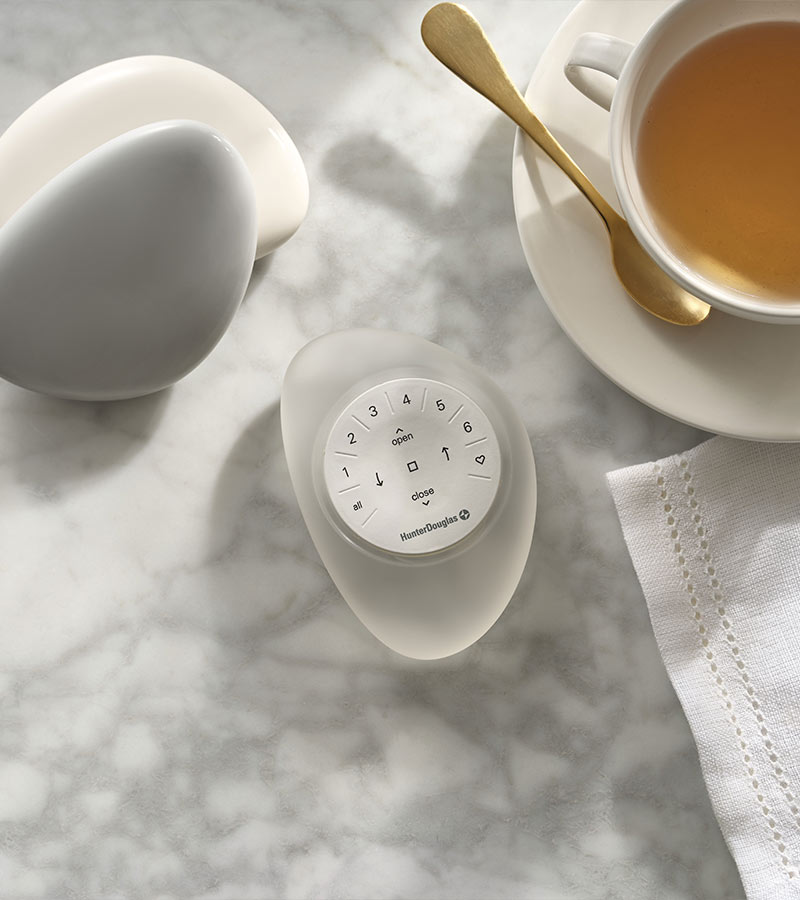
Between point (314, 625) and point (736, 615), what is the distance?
11.8 inches

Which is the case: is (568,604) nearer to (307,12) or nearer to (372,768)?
(372,768)

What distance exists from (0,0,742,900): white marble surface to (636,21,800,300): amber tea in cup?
5.3 inches

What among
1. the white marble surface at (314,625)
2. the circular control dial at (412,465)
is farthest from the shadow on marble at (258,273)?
the circular control dial at (412,465)

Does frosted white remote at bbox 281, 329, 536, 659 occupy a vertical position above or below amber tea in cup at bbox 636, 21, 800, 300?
below

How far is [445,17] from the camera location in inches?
24.4

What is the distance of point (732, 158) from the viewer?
1.87 ft

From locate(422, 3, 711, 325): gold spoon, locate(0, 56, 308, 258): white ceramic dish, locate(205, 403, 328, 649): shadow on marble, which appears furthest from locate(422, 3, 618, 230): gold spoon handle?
locate(205, 403, 328, 649): shadow on marble

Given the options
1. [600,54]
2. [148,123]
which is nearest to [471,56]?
[600,54]

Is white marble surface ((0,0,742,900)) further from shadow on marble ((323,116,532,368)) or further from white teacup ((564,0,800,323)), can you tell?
white teacup ((564,0,800,323))

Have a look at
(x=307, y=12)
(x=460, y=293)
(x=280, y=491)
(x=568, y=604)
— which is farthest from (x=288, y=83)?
(x=568, y=604)

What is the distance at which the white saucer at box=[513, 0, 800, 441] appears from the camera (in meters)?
0.58

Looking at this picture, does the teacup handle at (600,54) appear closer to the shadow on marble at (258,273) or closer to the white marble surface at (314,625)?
the white marble surface at (314,625)

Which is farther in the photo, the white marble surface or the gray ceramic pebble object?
the white marble surface

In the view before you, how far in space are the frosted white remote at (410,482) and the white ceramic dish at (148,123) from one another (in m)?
0.12
